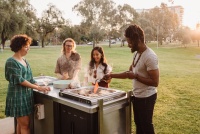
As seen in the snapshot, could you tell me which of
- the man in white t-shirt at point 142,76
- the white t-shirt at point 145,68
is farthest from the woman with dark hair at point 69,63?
the white t-shirt at point 145,68

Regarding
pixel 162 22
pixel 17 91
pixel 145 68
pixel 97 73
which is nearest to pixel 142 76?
pixel 145 68

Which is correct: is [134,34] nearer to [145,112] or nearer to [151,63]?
[151,63]

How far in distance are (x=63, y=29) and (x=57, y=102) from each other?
142ft

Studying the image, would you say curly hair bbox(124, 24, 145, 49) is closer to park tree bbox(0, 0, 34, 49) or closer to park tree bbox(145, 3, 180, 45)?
park tree bbox(0, 0, 34, 49)

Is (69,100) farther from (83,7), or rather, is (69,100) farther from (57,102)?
(83,7)

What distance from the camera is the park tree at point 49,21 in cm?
4315

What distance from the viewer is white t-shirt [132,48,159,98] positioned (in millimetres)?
2371

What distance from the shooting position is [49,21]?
43625mm

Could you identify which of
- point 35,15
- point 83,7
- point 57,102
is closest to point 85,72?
point 57,102

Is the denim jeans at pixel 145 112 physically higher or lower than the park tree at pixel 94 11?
lower

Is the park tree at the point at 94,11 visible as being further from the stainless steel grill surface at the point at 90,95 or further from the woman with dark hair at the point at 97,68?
the stainless steel grill surface at the point at 90,95

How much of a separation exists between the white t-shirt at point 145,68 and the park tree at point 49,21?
138 feet

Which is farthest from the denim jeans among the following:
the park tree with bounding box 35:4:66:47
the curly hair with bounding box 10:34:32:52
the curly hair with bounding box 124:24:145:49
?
the park tree with bounding box 35:4:66:47

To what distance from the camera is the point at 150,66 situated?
7.76 feet
